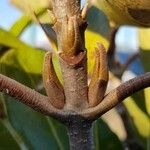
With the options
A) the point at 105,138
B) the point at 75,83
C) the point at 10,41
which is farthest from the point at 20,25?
the point at 75,83

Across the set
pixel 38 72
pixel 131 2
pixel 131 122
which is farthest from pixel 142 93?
pixel 131 2

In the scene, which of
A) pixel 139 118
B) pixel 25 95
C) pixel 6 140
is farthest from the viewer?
pixel 139 118

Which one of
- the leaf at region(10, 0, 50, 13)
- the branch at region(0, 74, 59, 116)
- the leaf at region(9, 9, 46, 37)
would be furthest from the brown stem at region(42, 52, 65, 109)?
the leaf at region(9, 9, 46, 37)

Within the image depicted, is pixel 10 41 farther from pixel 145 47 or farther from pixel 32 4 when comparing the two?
pixel 145 47

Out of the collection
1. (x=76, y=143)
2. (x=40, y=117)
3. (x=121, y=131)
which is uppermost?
(x=76, y=143)

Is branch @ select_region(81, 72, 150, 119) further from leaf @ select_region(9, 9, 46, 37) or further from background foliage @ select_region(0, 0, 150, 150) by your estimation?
leaf @ select_region(9, 9, 46, 37)

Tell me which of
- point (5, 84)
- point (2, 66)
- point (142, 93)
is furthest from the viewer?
point (142, 93)

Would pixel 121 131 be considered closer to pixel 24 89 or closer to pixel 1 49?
pixel 1 49
